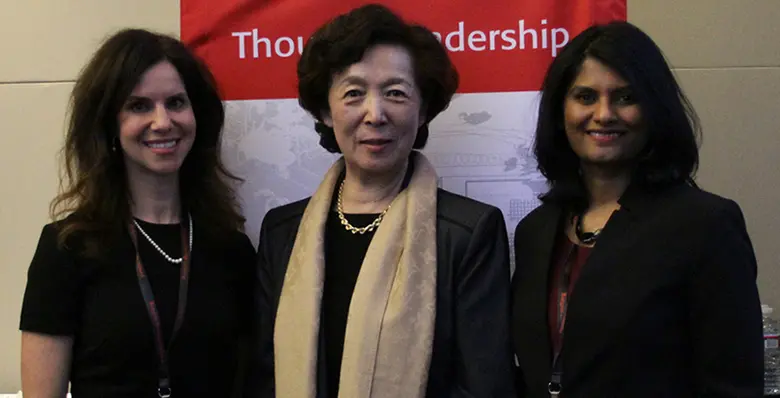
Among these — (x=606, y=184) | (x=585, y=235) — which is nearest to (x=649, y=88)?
(x=606, y=184)

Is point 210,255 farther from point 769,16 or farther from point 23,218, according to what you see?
point 769,16

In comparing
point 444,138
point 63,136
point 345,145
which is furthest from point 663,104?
point 63,136

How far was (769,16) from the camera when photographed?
2.42 meters

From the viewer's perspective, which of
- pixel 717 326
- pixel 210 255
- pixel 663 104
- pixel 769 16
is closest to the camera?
pixel 717 326

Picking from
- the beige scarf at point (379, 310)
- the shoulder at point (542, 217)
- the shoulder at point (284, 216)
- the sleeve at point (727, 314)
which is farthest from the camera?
the shoulder at point (284, 216)

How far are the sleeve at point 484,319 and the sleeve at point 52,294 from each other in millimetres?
985

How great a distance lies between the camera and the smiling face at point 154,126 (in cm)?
192

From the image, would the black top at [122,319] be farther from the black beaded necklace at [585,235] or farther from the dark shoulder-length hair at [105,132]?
the black beaded necklace at [585,235]

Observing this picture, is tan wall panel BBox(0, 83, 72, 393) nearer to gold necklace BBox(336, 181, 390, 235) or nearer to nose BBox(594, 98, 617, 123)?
gold necklace BBox(336, 181, 390, 235)

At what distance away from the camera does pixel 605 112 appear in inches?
64.4

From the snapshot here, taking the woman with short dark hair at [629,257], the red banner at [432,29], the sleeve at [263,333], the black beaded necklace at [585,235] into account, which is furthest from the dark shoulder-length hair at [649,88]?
the sleeve at [263,333]

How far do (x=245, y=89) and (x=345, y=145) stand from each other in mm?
757

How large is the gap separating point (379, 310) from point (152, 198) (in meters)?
0.75

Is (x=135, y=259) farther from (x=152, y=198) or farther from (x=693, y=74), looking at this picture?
(x=693, y=74)
